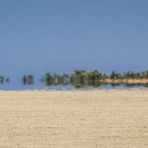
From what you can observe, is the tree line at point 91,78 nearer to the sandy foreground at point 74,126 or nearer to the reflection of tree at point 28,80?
the reflection of tree at point 28,80

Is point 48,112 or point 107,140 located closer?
point 107,140

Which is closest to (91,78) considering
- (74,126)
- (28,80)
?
(28,80)

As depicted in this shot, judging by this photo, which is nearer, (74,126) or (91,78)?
(74,126)

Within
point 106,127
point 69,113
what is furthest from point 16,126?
point 69,113

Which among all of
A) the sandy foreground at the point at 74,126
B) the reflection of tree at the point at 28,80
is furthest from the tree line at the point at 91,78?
the sandy foreground at the point at 74,126

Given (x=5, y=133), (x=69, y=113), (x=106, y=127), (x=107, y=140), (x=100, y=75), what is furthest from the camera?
(x=100, y=75)

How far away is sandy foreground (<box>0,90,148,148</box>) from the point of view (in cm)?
1402

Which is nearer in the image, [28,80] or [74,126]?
[74,126]

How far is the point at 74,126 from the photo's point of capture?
1698 cm

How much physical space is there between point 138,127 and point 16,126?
3.86 meters

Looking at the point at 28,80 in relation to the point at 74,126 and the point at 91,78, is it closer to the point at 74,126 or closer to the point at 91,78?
the point at 91,78

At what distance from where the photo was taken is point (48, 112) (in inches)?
853

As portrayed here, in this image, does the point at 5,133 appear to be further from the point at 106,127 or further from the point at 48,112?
the point at 48,112

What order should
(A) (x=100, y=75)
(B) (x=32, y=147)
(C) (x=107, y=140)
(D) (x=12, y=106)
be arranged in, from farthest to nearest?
1. (A) (x=100, y=75)
2. (D) (x=12, y=106)
3. (C) (x=107, y=140)
4. (B) (x=32, y=147)
